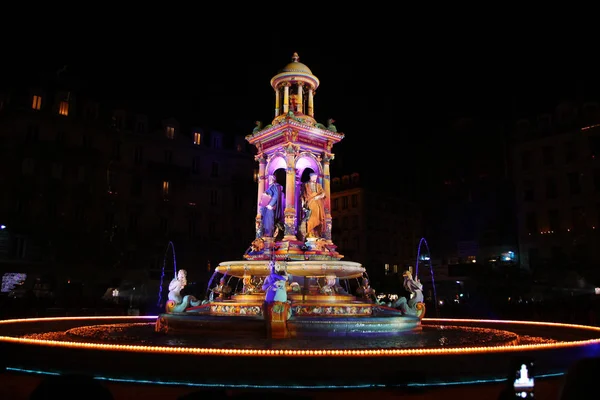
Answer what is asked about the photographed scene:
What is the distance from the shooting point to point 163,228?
186 ft

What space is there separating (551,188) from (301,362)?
52253mm

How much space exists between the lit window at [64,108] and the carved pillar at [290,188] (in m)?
39.2

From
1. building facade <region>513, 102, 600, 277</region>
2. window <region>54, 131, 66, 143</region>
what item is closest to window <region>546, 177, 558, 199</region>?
building facade <region>513, 102, 600, 277</region>

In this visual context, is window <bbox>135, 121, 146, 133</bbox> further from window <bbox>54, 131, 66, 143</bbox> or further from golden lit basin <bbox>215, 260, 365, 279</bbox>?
golden lit basin <bbox>215, 260, 365, 279</bbox>

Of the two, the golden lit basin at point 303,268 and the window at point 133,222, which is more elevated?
the window at point 133,222

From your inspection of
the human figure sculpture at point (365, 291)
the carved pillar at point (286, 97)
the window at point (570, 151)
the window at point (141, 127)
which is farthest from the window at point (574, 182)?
the window at point (141, 127)

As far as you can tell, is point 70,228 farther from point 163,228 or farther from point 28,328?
point 28,328

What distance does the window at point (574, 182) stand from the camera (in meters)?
50.9

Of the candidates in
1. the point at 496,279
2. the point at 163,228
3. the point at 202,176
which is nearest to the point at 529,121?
the point at 496,279

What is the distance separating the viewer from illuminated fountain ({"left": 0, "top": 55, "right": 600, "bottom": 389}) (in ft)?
31.4

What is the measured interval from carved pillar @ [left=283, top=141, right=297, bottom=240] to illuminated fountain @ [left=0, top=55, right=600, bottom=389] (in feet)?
0.15

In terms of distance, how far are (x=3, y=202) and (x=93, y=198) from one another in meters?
8.38

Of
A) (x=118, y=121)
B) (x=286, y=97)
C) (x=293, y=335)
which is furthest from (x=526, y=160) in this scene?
(x=293, y=335)

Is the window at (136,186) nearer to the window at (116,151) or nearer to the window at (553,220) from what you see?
the window at (116,151)
